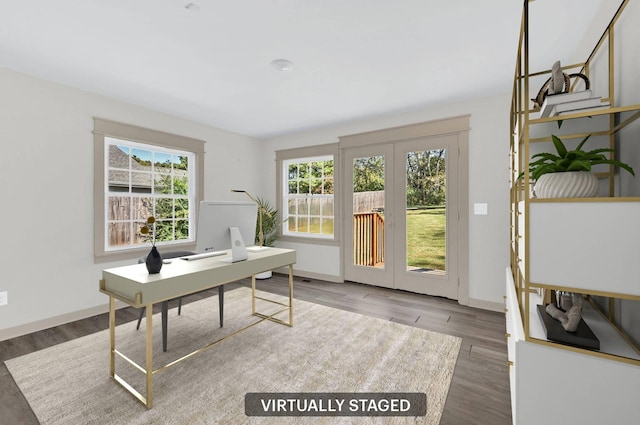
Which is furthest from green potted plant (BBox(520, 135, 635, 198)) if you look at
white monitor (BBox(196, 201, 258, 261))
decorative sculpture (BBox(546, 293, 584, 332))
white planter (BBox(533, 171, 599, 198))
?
white monitor (BBox(196, 201, 258, 261))

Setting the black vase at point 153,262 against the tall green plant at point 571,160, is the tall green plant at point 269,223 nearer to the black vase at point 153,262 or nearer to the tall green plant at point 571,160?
the black vase at point 153,262

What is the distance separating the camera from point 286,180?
528 cm

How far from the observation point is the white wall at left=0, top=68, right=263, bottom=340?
268 cm

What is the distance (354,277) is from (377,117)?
2.52 metres

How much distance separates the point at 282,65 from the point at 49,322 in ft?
11.7

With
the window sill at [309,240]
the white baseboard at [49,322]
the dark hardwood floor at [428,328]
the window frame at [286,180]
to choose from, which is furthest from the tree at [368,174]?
the white baseboard at [49,322]

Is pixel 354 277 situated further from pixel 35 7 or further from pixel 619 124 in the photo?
pixel 35 7

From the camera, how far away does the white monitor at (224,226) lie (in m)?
2.16

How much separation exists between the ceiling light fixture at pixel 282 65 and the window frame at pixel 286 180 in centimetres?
205

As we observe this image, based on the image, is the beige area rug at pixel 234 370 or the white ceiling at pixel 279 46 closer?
the beige area rug at pixel 234 370

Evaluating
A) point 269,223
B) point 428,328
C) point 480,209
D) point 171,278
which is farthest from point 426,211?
point 171,278

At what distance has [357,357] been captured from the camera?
2.30 metres

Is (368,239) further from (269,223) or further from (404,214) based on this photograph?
(269,223)

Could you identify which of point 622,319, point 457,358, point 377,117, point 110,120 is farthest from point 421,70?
point 110,120
